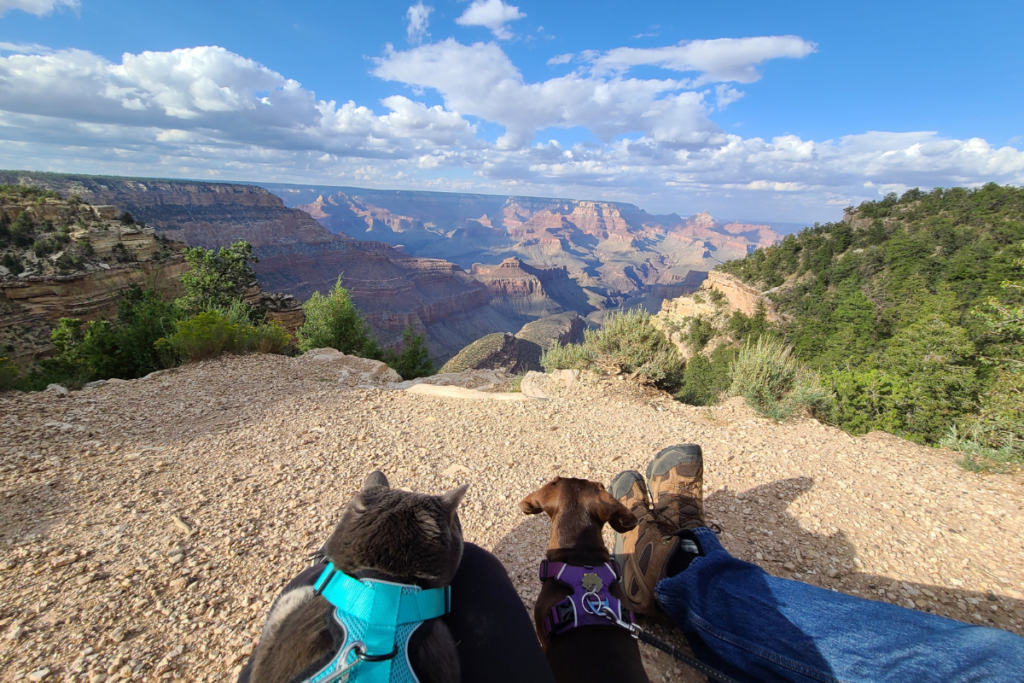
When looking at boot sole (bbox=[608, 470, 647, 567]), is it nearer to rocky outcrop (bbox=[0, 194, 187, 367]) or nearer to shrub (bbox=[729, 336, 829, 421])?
shrub (bbox=[729, 336, 829, 421])

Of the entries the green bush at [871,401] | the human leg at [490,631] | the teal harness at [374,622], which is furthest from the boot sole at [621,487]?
the green bush at [871,401]

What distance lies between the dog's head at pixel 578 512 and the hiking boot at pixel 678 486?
1.96ft

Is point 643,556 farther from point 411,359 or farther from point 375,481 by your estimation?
point 411,359

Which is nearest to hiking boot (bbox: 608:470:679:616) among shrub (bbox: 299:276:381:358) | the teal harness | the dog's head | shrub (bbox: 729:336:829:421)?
the dog's head

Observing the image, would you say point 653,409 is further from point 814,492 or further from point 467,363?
point 467,363

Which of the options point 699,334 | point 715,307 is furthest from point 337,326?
point 715,307

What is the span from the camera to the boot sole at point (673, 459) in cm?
290

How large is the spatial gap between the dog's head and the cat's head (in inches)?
36.9

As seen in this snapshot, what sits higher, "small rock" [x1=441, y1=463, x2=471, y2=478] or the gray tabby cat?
the gray tabby cat

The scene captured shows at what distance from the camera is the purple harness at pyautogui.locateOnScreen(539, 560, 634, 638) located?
161 cm

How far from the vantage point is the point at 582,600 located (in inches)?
65.3

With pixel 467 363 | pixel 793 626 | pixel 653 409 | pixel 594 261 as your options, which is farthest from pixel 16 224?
pixel 594 261

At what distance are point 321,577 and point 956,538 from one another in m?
4.06

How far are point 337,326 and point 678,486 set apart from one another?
1293 centimetres
